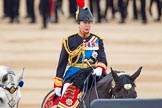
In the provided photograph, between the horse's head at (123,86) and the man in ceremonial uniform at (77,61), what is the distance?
736 millimetres

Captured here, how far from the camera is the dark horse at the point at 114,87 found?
367 inches

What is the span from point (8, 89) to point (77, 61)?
1.58 metres

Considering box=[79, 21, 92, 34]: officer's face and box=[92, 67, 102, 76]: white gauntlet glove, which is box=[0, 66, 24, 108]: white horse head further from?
box=[79, 21, 92, 34]: officer's face

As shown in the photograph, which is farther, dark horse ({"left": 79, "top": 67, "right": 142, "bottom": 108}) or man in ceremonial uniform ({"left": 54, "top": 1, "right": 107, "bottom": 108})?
man in ceremonial uniform ({"left": 54, "top": 1, "right": 107, "bottom": 108})

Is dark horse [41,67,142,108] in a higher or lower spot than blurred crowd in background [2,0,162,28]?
lower

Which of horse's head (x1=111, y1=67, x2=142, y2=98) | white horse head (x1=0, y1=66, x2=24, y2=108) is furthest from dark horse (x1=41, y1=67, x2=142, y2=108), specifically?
white horse head (x1=0, y1=66, x2=24, y2=108)

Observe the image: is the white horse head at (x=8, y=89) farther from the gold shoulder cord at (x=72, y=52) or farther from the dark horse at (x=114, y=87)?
the gold shoulder cord at (x=72, y=52)

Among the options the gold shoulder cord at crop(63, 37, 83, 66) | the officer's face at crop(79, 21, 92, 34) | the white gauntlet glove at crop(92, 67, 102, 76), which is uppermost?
the officer's face at crop(79, 21, 92, 34)

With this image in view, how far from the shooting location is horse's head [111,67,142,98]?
30.5ft

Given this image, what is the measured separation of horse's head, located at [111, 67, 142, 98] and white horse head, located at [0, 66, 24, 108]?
3.29ft

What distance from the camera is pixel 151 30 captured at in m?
23.6

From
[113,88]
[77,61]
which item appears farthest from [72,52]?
[113,88]

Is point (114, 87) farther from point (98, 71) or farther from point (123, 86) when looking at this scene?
point (98, 71)

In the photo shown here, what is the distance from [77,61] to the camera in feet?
34.0
